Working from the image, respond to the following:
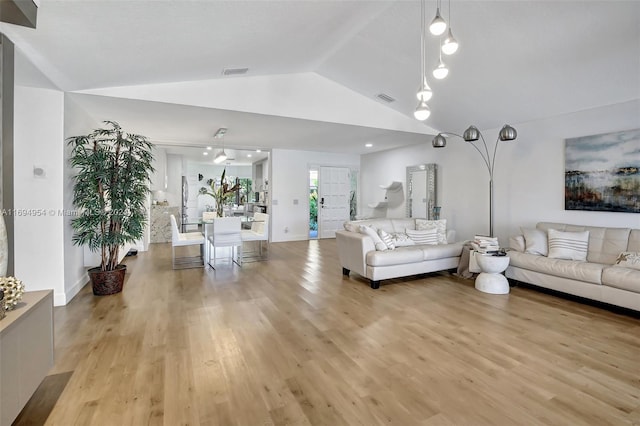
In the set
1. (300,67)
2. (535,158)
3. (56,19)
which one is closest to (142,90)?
(56,19)

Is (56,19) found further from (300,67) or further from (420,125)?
(420,125)

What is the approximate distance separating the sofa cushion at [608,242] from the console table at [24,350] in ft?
17.9

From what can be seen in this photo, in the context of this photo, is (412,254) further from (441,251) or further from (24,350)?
(24,350)

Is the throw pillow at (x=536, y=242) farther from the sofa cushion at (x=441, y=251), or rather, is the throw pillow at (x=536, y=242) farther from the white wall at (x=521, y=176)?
the sofa cushion at (x=441, y=251)

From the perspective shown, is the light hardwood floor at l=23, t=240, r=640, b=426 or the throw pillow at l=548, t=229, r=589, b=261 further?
the throw pillow at l=548, t=229, r=589, b=261

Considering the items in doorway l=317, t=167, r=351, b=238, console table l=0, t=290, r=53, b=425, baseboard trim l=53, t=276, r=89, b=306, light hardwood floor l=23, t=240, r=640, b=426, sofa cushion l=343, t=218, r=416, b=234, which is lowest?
light hardwood floor l=23, t=240, r=640, b=426

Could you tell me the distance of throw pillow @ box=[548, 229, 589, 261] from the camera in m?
3.89

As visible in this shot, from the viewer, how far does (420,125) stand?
5.99 metres

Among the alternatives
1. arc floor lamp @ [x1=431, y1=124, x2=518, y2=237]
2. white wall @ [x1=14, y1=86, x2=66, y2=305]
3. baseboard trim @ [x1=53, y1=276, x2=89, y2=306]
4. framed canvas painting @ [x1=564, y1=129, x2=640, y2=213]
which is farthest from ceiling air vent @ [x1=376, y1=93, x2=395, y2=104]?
baseboard trim @ [x1=53, y1=276, x2=89, y2=306]

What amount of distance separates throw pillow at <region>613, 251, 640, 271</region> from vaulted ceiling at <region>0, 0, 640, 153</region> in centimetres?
197

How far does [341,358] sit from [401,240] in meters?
2.75

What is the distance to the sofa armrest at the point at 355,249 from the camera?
14.0ft

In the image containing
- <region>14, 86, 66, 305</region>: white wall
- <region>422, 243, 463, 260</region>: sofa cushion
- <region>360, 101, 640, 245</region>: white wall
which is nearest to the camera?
<region>14, 86, 66, 305</region>: white wall

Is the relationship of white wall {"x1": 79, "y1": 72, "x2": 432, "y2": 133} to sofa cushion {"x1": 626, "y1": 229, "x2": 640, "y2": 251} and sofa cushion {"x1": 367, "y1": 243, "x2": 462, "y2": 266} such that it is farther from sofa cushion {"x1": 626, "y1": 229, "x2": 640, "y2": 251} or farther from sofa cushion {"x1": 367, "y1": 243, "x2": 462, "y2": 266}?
sofa cushion {"x1": 626, "y1": 229, "x2": 640, "y2": 251}
